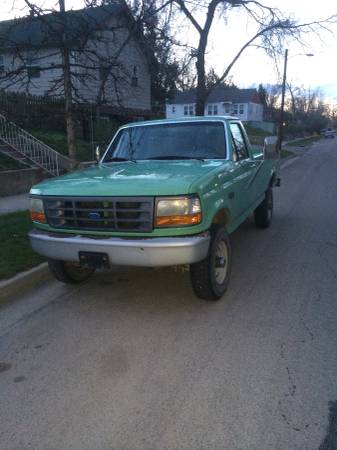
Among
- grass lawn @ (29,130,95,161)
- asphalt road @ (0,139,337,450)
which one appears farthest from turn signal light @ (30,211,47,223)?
grass lawn @ (29,130,95,161)

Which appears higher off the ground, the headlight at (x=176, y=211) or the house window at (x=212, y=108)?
the house window at (x=212, y=108)

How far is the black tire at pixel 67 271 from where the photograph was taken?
4.66 m

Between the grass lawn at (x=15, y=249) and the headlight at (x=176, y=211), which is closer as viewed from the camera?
the headlight at (x=176, y=211)

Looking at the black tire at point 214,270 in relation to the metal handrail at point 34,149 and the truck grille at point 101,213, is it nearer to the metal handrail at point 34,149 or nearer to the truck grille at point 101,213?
the truck grille at point 101,213

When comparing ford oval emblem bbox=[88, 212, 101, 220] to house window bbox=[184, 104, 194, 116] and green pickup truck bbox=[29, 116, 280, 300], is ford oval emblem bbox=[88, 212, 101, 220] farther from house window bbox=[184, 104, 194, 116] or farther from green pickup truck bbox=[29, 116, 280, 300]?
house window bbox=[184, 104, 194, 116]

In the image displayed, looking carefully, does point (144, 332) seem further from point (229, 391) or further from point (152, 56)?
point (152, 56)

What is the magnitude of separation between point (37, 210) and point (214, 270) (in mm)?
1928

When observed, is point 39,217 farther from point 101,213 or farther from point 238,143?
point 238,143

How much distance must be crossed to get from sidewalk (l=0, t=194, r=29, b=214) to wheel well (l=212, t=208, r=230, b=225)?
5461 millimetres

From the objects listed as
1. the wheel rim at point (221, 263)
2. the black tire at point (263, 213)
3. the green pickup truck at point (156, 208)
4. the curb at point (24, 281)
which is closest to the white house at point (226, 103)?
the black tire at point (263, 213)

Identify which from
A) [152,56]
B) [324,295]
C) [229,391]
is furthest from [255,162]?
[152,56]

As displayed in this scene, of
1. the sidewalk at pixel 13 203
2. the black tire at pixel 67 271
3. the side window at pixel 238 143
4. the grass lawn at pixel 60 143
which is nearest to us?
the black tire at pixel 67 271

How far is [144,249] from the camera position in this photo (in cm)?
360

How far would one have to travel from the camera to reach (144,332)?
12.5 feet
